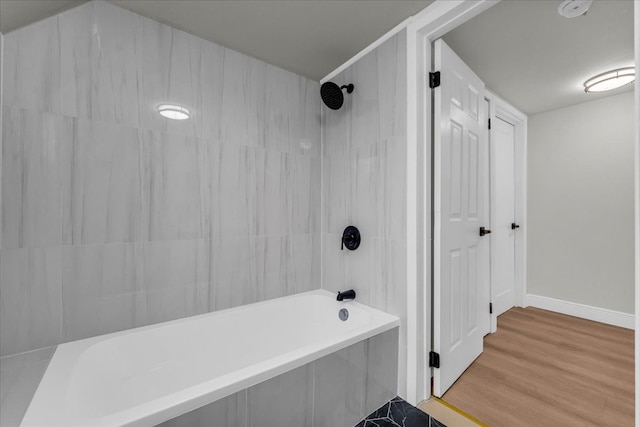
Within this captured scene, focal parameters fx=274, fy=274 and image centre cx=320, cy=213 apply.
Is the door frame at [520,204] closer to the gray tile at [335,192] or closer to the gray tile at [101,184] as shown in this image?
the gray tile at [335,192]

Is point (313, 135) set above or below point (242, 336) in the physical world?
above

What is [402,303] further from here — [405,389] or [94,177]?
[94,177]

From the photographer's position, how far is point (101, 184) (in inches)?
57.3

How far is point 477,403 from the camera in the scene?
161cm

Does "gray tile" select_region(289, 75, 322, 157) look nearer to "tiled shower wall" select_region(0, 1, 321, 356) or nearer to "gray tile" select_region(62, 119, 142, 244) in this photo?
"tiled shower wall" select_region(0, 1, 321, 356)

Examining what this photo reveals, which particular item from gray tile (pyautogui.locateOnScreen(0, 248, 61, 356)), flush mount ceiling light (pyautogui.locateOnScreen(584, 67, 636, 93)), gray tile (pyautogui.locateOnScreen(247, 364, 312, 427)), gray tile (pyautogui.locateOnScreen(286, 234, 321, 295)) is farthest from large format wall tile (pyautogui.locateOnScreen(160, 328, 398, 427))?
flush mount ceiling light (pyautogui.locateOnScreen(584, 67, 636, 93))

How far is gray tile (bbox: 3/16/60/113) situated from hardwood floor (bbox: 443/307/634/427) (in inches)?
107

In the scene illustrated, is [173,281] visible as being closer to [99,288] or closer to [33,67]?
[99,288]

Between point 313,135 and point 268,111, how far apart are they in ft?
1.42

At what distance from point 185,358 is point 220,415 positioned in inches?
30.7

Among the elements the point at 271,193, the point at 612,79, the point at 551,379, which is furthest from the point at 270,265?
the point at 612,79

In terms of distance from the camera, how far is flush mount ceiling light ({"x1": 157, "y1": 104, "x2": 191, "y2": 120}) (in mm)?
1635

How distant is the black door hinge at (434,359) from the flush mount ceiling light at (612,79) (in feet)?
8.82

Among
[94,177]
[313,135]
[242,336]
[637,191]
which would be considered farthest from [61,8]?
[637,191]
